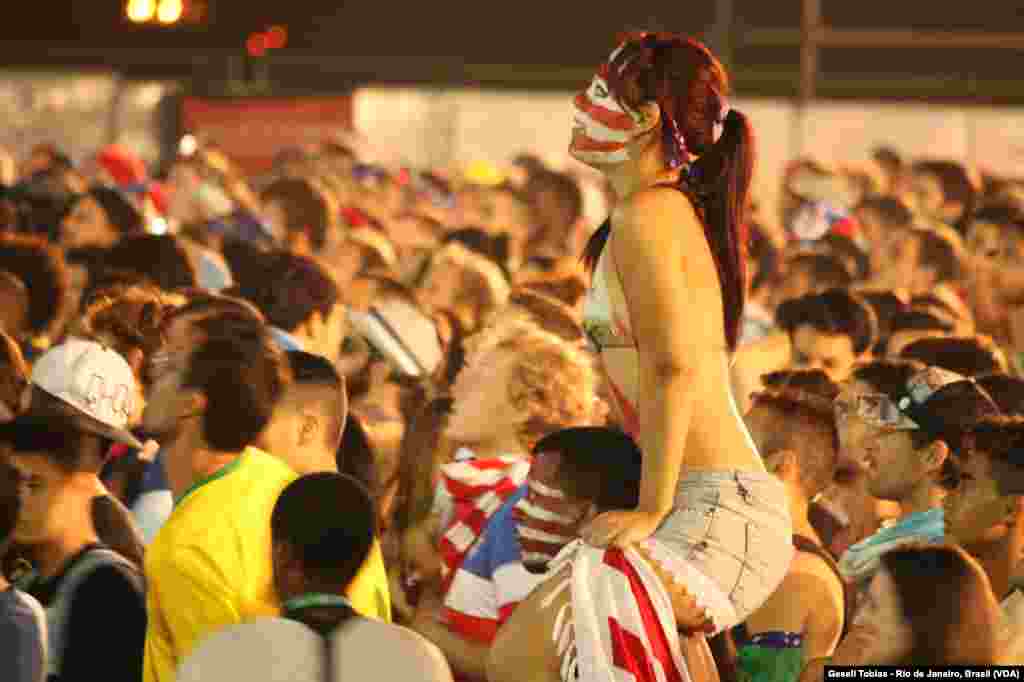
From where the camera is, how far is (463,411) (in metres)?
7.00

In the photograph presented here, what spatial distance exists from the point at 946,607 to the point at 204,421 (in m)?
1.83

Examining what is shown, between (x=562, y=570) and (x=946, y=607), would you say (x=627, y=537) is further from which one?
(x=946, y=607)

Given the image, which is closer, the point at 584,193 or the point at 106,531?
the point at 106,531

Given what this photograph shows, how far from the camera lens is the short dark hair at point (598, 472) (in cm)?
561

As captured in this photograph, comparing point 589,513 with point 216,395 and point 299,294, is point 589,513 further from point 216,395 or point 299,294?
point 299,294

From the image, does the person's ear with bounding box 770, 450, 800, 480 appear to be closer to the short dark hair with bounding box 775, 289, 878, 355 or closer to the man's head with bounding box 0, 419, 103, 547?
the man's head with bounding box 0, 419, 103, 547

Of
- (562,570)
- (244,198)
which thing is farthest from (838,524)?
(244,198)

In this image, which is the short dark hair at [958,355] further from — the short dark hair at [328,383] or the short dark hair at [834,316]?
the short dark hair at [328,383]

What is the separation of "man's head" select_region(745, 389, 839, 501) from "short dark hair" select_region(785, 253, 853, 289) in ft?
15.6

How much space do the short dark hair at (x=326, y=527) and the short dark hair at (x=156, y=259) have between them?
5.10m

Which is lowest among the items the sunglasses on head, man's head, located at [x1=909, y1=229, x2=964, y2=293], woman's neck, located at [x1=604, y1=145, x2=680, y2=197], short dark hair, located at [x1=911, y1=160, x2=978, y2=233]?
short dark hair, located at [x1=911, y1=160, x2=978, y2=233]

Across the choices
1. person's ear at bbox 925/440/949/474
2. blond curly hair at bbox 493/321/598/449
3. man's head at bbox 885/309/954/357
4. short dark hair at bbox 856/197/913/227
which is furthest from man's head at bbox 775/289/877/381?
short dark hair at bbox 856/197/913/227

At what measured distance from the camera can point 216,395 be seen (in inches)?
221

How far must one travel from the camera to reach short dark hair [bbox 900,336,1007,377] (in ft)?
27.6
